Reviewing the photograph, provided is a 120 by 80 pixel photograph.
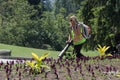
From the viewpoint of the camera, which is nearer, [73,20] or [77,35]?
[73,20]

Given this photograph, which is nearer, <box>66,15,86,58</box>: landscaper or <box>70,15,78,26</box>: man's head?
<box>70,15,78,26</box>: man's head

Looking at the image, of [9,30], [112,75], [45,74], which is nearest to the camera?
[45,74]

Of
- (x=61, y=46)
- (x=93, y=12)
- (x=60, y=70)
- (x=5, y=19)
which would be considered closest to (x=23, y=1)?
(x=5, y=19)

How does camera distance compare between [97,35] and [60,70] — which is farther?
[97,35]

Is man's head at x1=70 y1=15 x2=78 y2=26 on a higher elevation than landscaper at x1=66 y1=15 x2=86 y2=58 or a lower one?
higher

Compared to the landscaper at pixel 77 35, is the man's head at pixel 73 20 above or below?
above

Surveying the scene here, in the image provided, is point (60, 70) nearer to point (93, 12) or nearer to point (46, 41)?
point (93, 12)

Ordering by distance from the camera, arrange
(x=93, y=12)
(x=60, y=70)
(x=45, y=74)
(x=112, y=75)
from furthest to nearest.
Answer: (x=93, y=12) < (x=60, y=70) < (x=112, y=75) < (x=45, y=74)

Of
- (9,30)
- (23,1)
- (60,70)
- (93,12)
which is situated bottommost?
(9,30)

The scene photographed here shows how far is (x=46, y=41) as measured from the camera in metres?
45.0

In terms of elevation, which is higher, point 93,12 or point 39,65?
point 39,65

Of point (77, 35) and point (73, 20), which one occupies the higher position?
point (73, 20)

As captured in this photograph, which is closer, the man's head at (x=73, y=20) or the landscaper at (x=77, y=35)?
the man's head at (x=73, y=20)

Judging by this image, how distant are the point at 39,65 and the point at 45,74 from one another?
580mm
